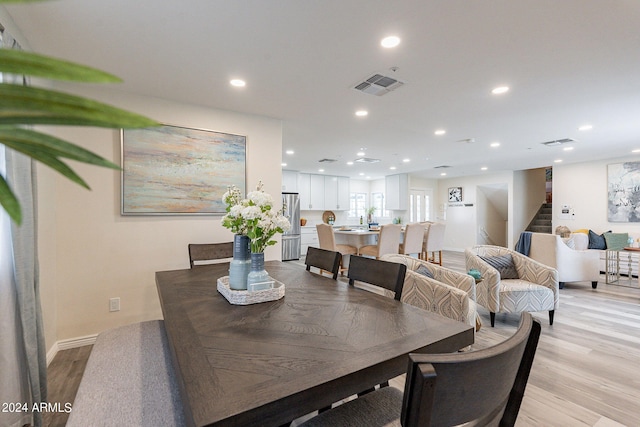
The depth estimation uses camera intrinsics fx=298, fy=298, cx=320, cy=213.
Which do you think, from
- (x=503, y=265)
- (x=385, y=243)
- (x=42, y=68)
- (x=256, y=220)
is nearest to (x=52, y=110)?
(x=42, y=68)

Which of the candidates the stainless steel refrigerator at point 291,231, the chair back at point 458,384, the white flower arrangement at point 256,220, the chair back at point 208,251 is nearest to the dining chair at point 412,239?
the stainless steel refrigerator at point 291,231

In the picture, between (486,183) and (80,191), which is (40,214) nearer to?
(80,191)

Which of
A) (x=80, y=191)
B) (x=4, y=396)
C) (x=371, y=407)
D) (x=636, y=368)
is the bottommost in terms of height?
(x=636, y=368)

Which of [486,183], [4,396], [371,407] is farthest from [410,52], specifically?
[486,183]

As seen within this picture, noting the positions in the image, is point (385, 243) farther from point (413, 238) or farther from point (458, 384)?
point (458, 384)

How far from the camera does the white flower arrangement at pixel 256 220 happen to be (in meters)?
1.48

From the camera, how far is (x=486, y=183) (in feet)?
28.3

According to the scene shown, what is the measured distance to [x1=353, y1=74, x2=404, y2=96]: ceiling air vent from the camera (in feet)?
8.45

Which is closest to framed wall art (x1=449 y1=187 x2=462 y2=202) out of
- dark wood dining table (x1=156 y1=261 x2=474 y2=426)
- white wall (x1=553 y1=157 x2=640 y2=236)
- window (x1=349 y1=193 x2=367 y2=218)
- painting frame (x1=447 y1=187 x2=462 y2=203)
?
painting frame (x1=447 y1=187 x2=462 y2=203)

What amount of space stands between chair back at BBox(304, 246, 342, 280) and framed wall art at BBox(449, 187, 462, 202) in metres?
8.49

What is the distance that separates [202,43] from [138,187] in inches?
59.9

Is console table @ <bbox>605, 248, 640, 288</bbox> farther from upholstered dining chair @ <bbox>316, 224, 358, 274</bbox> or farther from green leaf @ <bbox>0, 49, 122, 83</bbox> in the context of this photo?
green leaf @ <bbox>0, 49, 122, 83</bbox>

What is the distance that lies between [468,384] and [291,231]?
668cm

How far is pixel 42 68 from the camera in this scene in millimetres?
318
